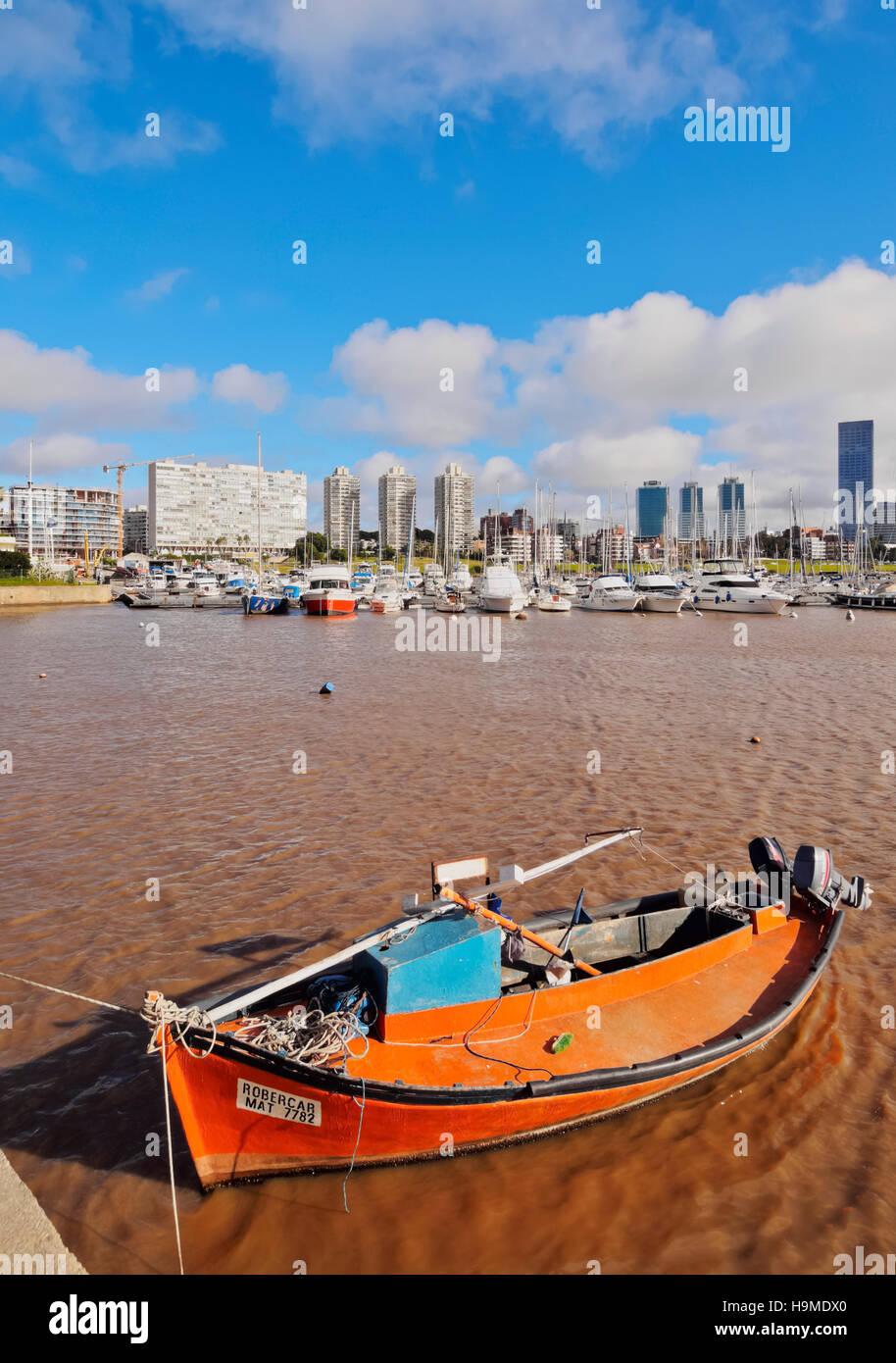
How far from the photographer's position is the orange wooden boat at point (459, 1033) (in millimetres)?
5582

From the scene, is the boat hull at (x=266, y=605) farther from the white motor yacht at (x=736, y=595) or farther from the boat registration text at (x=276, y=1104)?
the boat registration text at (x=276, y=1104)

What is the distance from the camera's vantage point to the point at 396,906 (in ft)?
33.8

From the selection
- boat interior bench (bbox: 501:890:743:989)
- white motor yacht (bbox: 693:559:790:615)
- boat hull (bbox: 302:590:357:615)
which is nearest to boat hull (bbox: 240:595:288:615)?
boat hull (bbox: 302:590:357:615)

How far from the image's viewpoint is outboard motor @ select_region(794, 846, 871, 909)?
898cm

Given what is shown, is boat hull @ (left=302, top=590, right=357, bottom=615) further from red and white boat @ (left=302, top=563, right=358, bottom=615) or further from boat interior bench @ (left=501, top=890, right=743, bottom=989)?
boat interior bench @ (left=501, top=890, right=743, bottom=989)

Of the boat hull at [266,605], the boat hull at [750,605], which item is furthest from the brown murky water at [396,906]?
the boat hull at [750,605]

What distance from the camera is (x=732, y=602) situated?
243 ft

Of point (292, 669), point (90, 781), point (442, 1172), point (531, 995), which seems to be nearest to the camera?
point (442, 1172)

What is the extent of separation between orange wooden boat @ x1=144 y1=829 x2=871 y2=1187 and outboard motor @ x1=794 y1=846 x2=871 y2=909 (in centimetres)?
88

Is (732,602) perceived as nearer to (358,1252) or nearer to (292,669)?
(292,669)
